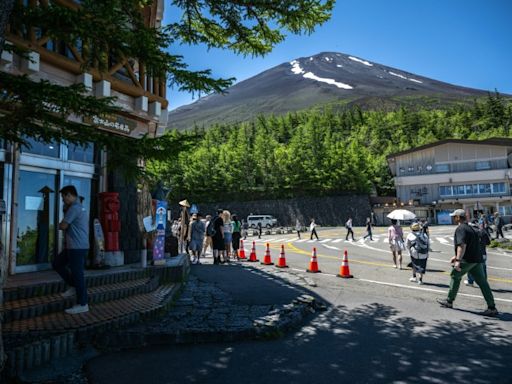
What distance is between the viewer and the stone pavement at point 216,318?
4.31 meters

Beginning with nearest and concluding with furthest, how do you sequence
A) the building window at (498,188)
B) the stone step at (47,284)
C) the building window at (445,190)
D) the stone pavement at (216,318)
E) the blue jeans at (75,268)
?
the stone pavement at (216,318) < the blue jeans at (75,268) < the stone step at (47,284) < the building window at (498,188) < the building window at (445,190)

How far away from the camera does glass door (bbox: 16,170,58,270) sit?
24.2 feet

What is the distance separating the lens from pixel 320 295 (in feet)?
24.7

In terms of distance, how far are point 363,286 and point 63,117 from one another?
722 centimetres

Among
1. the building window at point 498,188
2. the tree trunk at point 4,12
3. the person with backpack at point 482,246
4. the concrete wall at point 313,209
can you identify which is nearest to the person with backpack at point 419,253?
the person with backpack at point 482,246

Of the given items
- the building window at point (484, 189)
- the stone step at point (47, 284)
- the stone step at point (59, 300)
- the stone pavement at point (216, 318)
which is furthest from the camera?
the building window at point (484, 189)

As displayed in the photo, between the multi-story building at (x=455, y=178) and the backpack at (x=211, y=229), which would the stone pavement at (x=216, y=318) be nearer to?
the backpack at (x=211, y=229)

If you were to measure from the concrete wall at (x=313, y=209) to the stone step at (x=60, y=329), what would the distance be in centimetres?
5180

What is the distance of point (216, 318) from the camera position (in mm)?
5355

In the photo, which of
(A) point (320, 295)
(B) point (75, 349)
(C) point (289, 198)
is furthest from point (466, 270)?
(C) point (289, 198)

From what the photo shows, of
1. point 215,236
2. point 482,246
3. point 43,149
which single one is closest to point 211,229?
point 215,236

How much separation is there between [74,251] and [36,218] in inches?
138

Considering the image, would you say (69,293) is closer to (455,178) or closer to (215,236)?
(215,236)

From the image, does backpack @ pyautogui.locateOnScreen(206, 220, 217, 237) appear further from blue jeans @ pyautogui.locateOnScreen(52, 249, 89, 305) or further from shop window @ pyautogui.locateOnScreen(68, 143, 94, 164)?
blue jeans @ pyautogui.locateOnScreen(52, 249, 89, 305)
